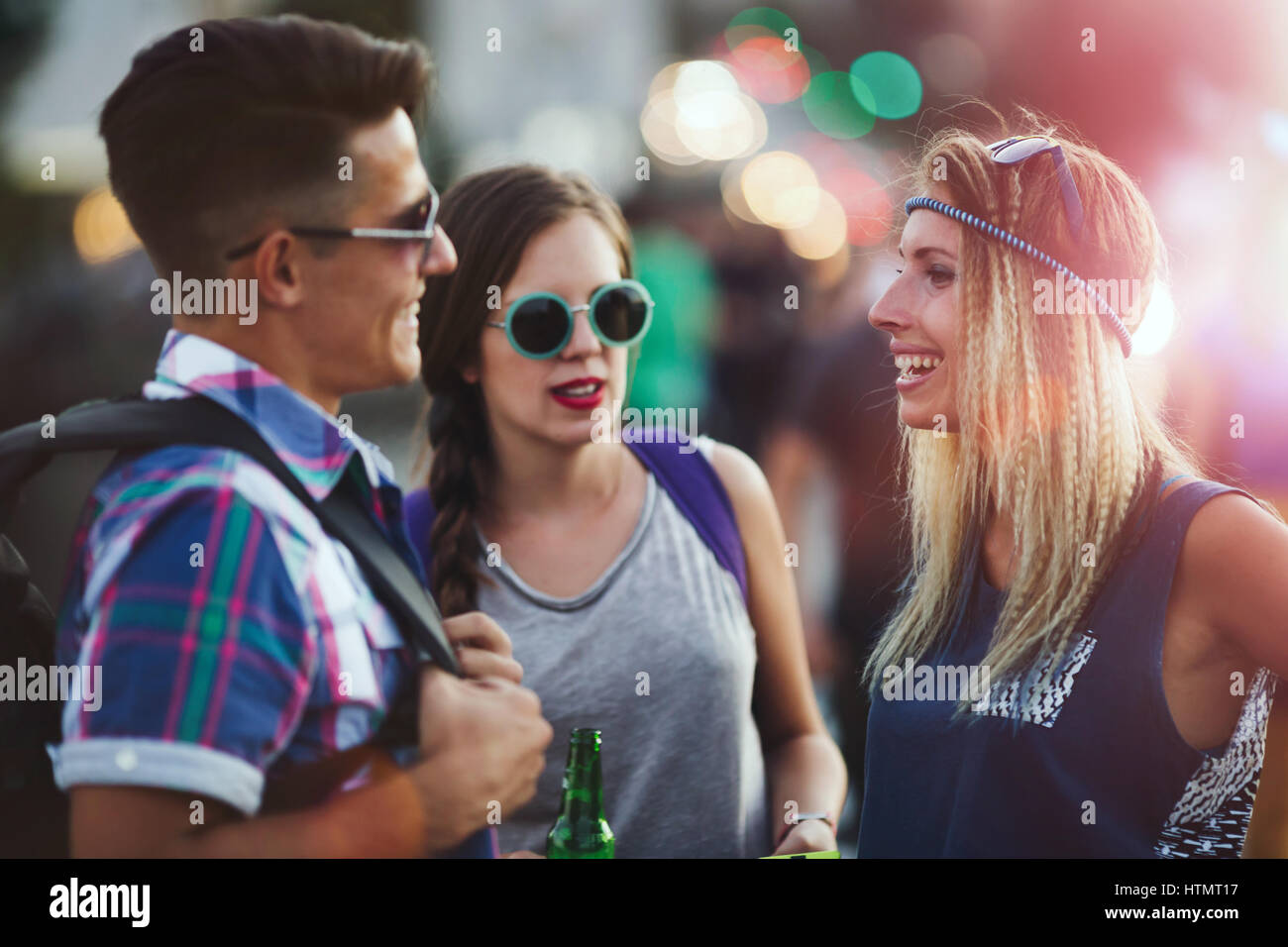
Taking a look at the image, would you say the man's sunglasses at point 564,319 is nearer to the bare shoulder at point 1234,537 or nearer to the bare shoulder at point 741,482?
the bare shoulder at point 741,482

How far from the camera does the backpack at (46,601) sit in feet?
5.18

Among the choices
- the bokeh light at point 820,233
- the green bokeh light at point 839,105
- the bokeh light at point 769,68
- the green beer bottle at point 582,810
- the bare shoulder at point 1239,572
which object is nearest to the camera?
the bare shoulder at point 1239,572

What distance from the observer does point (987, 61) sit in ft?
8.17

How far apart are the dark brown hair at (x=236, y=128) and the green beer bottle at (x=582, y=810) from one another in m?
0.98

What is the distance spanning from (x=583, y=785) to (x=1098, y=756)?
0.86 meters

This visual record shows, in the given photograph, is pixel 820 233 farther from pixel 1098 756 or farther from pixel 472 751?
pixel 472 751

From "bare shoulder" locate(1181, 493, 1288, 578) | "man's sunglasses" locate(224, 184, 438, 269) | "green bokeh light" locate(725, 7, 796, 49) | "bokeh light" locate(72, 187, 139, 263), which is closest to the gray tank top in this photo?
"man's sunglasses" locate(224, 184, 438, 269)

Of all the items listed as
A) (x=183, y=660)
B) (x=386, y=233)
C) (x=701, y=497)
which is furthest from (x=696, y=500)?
(x=183, y=660)

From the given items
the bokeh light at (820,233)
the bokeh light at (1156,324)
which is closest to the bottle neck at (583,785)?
the bokeh light at (1156,324)

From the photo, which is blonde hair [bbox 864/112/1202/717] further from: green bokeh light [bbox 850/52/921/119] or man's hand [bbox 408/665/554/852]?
man's hand [bbox 408/665/554/852]

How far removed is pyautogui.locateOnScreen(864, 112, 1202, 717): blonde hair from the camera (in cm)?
189
